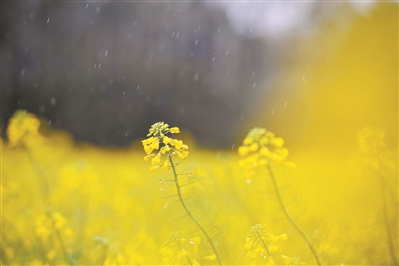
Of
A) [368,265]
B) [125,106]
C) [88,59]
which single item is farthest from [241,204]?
[88,59]

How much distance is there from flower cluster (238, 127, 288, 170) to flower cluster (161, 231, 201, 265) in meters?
0.29

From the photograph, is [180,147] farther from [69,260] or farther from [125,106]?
[125,106]

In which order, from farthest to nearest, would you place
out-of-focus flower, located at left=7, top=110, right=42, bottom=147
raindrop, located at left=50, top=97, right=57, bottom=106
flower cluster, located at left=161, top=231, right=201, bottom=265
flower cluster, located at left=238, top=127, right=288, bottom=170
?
raindrop, located at left=50, top=97, right=57, bottom=106 < out-of-focus flower, located at left=7, top=110, right=42, bottom=147 < flower cluster, located at left=161, top=231, right=201, bottom=265 < flower cluster, located at left=238, top=127, right=288, bottom=170

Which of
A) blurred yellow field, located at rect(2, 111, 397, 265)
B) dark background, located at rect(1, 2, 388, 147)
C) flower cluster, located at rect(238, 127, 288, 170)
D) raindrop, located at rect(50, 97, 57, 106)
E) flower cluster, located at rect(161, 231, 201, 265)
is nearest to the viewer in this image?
flower cluster, located at rect(238, 127, 288, 170)

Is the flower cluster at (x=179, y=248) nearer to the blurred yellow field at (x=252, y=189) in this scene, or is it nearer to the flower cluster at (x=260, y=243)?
the blurred yellow field at (x=252, y=189)

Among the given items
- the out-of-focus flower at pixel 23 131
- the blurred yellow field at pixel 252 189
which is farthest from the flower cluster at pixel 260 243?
the out-of-focus flower at pixel 23 131

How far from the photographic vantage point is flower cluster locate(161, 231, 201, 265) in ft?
3.54

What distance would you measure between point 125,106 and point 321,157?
2.24 m

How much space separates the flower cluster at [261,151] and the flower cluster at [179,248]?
0.96 ft

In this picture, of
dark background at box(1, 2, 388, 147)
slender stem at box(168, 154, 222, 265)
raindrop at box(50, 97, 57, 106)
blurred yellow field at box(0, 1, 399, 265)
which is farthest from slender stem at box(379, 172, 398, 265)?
raindrop at box(50, 97, 57, 106)

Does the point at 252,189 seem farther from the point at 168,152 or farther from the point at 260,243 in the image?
the point at 168,152

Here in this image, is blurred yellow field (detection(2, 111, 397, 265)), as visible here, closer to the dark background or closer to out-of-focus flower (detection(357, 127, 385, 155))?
out-of-focus flower (detection(357, 127, 385, 155))

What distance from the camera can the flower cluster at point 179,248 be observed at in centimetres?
108

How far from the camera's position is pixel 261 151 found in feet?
3.21
